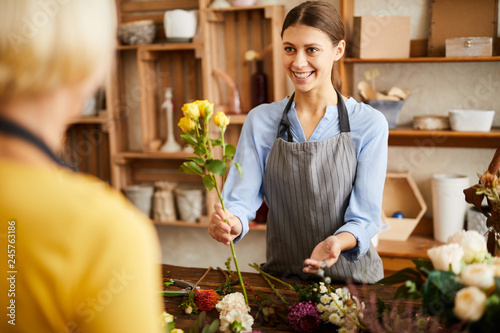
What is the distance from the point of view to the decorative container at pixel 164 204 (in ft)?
11.6

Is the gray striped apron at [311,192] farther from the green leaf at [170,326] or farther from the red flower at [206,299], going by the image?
the green leaf at [170,326]

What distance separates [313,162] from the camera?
181 centimetres

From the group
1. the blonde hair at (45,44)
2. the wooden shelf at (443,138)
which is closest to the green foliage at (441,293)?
the blonde hair at (45,44)

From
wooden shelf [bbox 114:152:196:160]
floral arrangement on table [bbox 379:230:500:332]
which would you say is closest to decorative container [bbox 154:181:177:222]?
wooden shelf [bbox 114:152:196:160]

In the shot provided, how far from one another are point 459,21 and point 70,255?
2.99 meters

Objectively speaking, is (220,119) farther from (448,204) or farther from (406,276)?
(448,204)

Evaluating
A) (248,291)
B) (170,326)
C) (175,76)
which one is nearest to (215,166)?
(170,326)

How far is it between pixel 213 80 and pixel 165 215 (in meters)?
1.01

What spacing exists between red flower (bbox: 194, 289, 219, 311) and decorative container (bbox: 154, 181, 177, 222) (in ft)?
6.98

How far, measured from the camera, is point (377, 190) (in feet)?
5.69

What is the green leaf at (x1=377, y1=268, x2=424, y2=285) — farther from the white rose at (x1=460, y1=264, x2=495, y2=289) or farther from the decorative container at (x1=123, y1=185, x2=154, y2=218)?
the decorative container at (x1=123, y1=185, x2=154, y2=218)

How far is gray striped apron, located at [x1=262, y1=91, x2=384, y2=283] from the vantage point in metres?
1.79

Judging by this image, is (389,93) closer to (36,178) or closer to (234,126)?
(234,126)

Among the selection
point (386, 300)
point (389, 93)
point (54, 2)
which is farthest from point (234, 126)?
point (54, 2)
